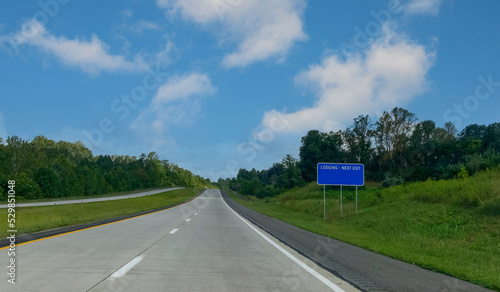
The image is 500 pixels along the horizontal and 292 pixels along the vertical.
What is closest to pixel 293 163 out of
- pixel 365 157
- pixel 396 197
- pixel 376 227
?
pixel 365 157

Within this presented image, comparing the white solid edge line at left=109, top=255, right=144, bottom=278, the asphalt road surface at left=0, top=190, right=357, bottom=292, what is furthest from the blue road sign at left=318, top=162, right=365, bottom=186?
the white solid edge line at left=109, top=255, right=144, bottom=278

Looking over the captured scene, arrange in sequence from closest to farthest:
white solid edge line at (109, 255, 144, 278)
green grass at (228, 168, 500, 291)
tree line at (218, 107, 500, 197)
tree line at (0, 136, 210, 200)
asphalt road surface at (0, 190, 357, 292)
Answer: asphalt road surface at (0, 190, 357, 292) < white solid edge line at (109, 255, 144, 278) < green grass at (228, 168, 500, 291) < tree line at (0, 136, 210, 200) < tree line at (218, 107, 500, 197)

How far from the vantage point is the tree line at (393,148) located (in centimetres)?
8494

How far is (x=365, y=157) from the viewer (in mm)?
109750

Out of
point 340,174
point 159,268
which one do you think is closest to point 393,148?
point 340,174

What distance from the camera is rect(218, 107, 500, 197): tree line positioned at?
279ft

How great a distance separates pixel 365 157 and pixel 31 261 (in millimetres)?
107297

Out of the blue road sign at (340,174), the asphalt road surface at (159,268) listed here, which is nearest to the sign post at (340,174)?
the blue road sign at (340,174)

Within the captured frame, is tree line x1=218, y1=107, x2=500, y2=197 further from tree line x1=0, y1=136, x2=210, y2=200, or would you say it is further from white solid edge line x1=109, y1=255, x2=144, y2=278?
white solid edge line x1=109, y1=255, x2=144, y2=278

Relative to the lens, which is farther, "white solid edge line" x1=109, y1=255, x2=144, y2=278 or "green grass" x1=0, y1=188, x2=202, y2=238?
"green grass" x1=0, y1=188, x2=202, y2=238

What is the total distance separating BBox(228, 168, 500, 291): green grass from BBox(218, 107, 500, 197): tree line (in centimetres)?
5676

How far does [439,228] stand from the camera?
67.8 feet

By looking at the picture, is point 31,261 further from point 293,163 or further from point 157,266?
point 293,163

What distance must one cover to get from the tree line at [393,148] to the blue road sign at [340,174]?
54.0m
